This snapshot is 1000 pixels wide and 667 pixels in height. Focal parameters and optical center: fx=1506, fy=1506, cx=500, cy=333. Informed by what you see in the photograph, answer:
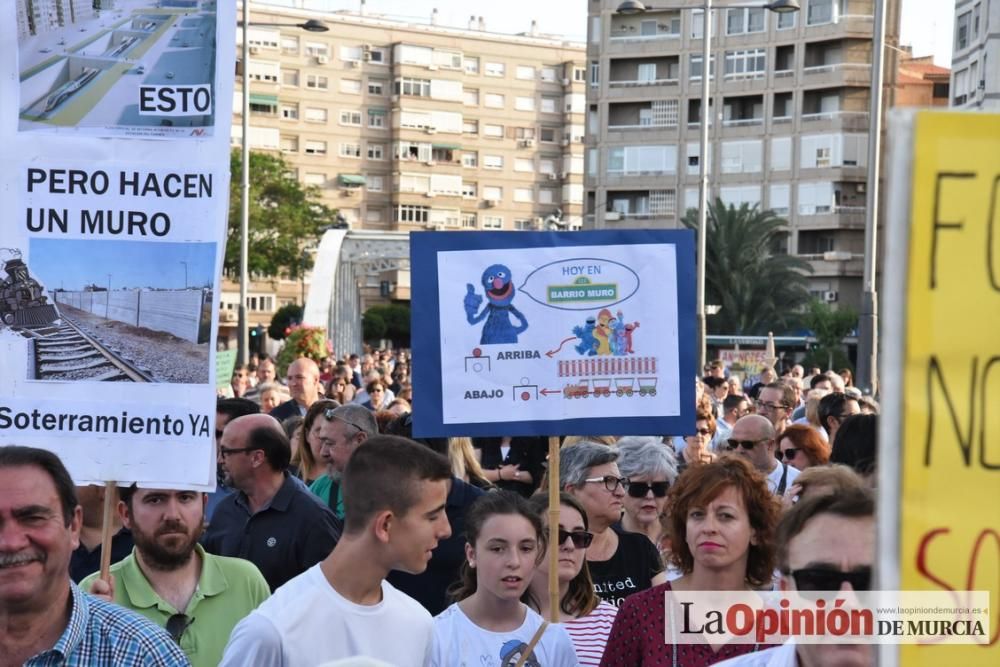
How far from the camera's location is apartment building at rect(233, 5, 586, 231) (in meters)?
90.4

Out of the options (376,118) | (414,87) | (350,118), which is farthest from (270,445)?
(376,118)

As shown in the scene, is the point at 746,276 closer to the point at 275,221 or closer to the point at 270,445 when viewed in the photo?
the point at 275,221

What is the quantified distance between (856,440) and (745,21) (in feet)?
228

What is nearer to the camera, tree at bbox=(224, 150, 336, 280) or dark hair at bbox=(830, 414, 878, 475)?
dark hair at bbox=(830, 414, 878, 475)

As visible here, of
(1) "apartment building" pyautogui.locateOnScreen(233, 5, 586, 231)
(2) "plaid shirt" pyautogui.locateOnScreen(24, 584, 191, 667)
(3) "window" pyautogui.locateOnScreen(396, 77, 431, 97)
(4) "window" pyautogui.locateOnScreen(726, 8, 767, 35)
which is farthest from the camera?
(3) "window" pyautogui.locateOnScreen(396, 77, 431, 97)

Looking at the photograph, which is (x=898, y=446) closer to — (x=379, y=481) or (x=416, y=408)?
(x=379, y=481)

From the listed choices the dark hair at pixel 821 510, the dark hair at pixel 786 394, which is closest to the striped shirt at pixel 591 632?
the dark hair at pixel 821 510

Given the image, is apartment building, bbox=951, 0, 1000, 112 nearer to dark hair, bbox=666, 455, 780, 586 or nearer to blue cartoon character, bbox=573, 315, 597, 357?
dark hair, bbox=666, 455, 780, 586

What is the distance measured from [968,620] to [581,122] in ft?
323

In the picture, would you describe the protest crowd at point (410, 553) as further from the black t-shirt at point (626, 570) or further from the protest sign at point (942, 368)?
the protest sign at point (942, 368)

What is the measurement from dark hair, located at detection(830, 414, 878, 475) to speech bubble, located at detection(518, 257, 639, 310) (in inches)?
58.2

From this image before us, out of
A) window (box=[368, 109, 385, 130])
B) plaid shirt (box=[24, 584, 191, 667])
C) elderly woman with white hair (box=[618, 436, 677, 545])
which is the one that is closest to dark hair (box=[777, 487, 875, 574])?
plaid shirt (box=[24, 584, 191, 667])

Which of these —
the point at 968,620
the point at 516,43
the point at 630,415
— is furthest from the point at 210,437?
the point at 516,43

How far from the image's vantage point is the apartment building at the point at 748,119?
2803 inches
